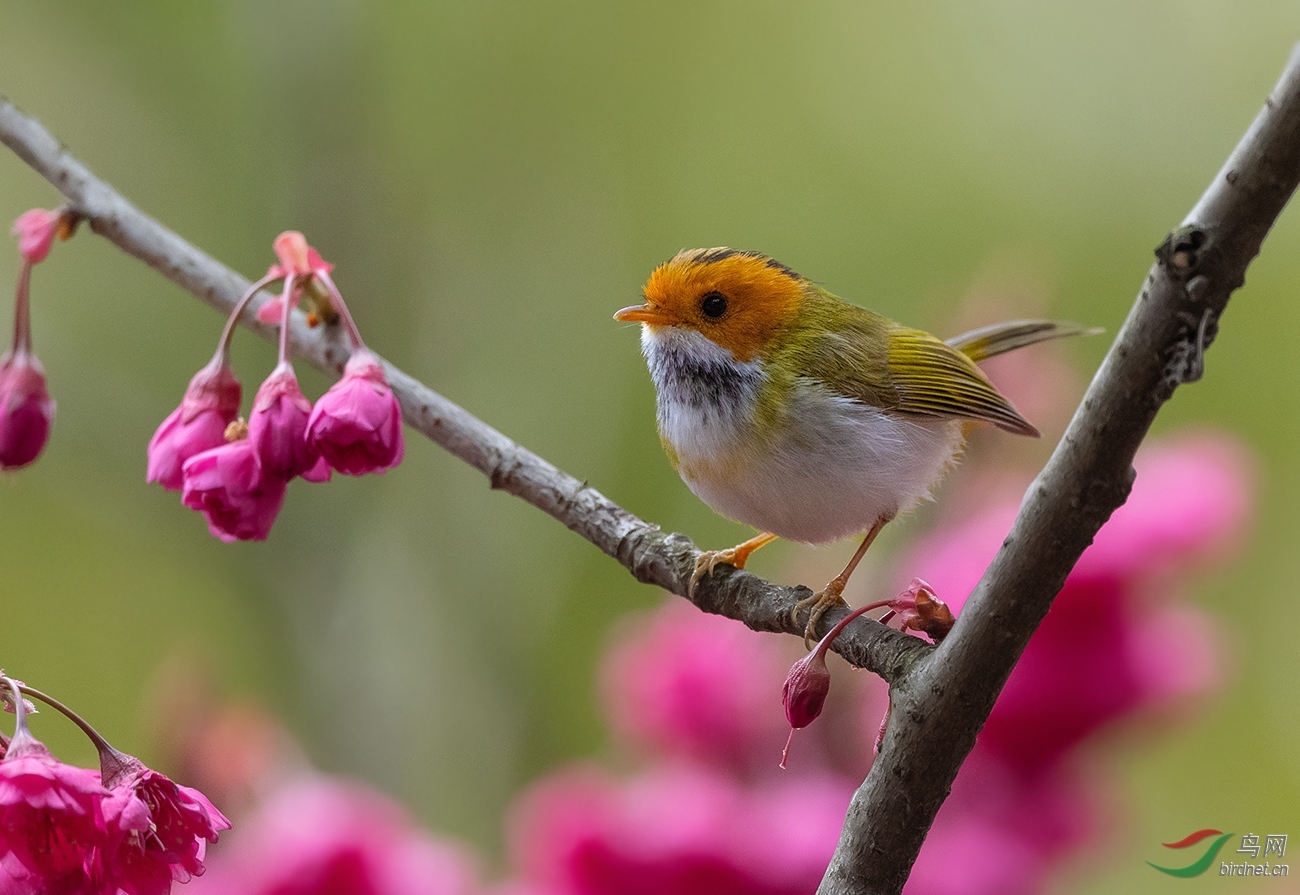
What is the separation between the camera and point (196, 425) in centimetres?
94

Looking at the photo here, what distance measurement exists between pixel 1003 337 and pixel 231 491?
1.11 meters

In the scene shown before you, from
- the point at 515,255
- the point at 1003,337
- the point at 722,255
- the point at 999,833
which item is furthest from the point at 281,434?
the point at 515,255

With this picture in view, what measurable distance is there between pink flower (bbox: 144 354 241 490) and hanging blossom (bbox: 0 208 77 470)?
0.17 m

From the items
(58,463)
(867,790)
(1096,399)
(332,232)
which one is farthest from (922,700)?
(58,463)

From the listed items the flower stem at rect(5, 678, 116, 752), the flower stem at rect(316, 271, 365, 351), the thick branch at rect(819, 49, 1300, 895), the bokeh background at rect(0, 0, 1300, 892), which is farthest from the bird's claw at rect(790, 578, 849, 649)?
the bokeh background at rect(0, 0, 1300, 892)

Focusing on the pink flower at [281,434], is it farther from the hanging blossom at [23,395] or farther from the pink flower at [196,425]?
the hanging blossom at [23,395]

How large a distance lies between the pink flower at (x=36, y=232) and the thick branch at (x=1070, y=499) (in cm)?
88

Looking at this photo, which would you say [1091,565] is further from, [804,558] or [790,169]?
[790,169]

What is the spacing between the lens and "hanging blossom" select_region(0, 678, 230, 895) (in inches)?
25.9

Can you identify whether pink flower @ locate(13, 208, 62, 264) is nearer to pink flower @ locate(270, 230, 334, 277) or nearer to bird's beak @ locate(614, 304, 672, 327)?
pink flower @ locate(270, 230, 334, 277)

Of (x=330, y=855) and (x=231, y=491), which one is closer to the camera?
(x=231, y=491)

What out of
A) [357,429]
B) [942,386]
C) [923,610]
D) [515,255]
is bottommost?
[357,429]

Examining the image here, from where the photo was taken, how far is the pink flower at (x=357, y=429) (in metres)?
0.84

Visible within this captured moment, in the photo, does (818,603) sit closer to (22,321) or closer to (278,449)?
(278,449)
